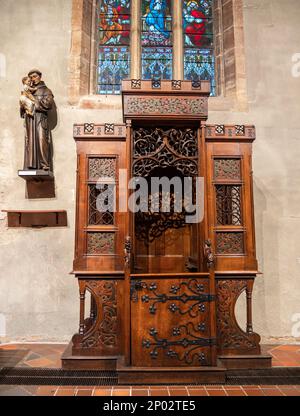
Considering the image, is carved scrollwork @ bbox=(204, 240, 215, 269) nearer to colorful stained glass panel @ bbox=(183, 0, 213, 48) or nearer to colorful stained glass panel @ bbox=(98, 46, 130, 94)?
colorful stained glass panel @ bbox=(98, 46, 130, 94)

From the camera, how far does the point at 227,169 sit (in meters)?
3.44

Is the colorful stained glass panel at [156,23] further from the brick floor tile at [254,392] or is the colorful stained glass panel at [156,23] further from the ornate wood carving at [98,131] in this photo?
the brick floor tile at [254,392]

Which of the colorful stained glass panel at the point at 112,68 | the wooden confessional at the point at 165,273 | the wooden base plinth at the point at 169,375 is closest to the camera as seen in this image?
the wooden base plinth at the point at 169,375

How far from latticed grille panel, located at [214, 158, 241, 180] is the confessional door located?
0.68 feet

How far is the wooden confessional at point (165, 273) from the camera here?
115 inches

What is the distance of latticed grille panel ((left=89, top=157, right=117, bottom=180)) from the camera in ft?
11.1

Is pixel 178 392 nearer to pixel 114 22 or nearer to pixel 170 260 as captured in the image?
pixel 170 260

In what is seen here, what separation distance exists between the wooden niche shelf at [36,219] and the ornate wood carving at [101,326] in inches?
49.2

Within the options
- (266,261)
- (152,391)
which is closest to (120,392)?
(152,391)

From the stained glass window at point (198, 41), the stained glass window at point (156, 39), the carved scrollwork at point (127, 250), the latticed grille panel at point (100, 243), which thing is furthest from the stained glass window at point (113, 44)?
the carved scrollwork at point (127, 250)

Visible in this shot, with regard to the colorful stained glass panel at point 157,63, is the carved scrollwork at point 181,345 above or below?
below

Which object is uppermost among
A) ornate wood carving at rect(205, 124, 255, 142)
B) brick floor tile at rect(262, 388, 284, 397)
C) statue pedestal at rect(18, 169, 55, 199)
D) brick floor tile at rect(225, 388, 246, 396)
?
ornate wood carving at rect(205, 124, 255, 142)

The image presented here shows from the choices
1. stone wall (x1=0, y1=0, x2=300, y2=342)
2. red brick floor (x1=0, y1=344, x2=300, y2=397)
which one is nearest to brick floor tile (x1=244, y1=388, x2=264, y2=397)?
red brick floor (x1=0, y1=344, x2=300, y2=397)

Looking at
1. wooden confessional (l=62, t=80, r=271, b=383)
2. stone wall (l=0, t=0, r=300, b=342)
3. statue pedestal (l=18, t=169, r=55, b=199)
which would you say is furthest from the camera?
statue pedestal (l=18, t=169, r=55, b=199)
